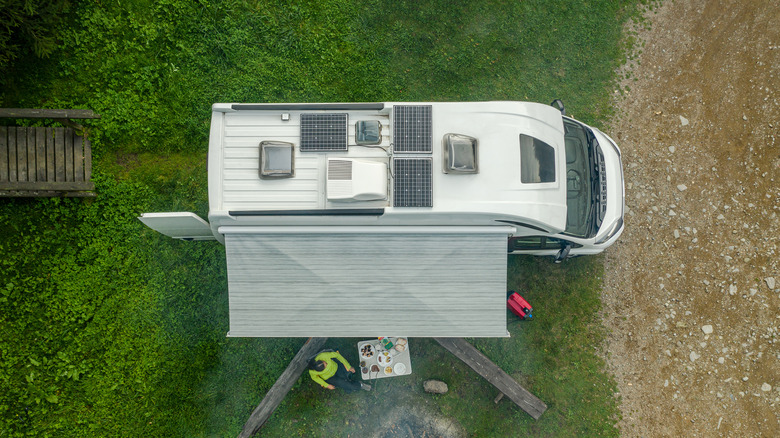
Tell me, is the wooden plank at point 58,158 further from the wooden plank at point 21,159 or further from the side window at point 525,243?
the side window at point 525,243

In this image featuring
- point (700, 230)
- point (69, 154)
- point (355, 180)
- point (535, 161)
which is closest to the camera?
point (355, 180)

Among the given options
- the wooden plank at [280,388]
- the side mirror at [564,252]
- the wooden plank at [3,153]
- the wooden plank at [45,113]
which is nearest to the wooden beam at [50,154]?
the wooden plank at [45,113]

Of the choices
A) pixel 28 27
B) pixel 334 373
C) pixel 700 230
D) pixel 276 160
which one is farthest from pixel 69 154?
pixel 700 230

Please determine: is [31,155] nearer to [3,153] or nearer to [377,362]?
[3,153]

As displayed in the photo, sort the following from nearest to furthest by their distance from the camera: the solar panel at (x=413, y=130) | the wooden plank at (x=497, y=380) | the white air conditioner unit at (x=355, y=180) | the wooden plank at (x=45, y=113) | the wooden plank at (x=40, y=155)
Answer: the white air conditioner unit at (x=355, y=180) → the solar panel at (x=413, y=130) → the wooden plank at (x=45, y=113) → the wooden plank at (x=497, y=380) → the wooden plank at (x=40, y=155)

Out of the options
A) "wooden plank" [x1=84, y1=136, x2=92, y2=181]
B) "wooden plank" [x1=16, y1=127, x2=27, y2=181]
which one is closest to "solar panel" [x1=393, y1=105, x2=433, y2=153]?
"wooden plank" [x1=84, y1=136, x2=92, y2=181]
